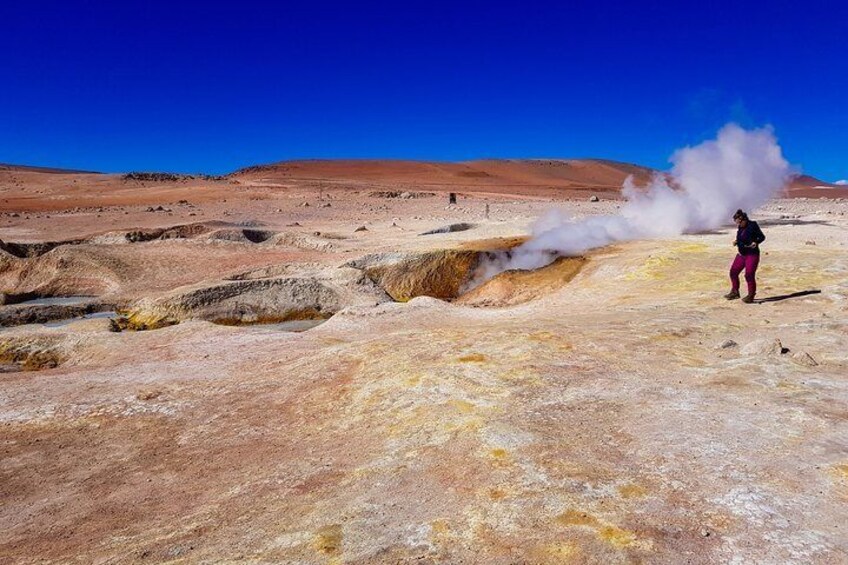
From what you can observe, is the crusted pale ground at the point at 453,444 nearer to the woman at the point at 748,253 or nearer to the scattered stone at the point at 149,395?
the scattered stone at the point at 149,395

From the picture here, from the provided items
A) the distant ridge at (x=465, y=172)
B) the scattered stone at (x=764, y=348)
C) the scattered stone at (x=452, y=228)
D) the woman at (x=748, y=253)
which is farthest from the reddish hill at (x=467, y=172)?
the scattered stone at (x=764, y=348)

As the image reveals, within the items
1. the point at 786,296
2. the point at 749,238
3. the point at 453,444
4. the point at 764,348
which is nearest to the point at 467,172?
the point at 786,296

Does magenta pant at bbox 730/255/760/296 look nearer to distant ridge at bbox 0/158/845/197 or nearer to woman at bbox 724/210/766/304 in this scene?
woman at bbox 724/210/766/304

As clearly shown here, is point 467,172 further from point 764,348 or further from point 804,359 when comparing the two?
point 804,359

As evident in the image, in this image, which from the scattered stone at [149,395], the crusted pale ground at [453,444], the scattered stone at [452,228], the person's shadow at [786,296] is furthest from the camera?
the scattered stone at [452,228]

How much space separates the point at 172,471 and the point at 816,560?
4.31m

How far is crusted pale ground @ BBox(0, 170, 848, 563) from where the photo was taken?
3297mm

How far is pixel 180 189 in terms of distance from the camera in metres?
43.5

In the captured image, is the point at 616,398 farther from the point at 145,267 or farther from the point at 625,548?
the point at 145,267

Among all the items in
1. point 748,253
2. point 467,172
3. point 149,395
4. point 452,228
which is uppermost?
point 467,172

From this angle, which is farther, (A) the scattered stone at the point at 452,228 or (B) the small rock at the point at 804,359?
(A) the scattered stone at the point at 452,228

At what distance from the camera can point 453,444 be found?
445cm

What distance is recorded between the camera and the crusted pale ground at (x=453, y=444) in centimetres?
330

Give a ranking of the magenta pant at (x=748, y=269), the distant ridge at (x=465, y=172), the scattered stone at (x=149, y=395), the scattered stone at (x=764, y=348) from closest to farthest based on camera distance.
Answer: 1. the scattered stone at (x=764, y=348)
2. the scattered stone at (x=149, y=395)
3. the magenta pant at (x=748, y=269)
4. the distant ridge at (x=465, y=172)
